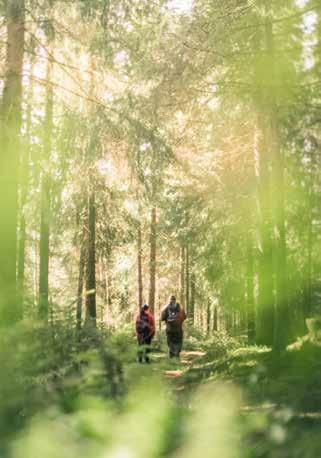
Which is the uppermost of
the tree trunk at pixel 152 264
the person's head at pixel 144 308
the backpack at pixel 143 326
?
the tree trunk at pixel 152 264

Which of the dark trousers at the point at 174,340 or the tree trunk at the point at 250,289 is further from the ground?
the tree trunk at the point at 250,289

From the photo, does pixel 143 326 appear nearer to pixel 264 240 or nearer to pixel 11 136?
pixel 264 240

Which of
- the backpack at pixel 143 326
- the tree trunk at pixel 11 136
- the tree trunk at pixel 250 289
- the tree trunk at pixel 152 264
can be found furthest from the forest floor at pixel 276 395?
the tree trunk at pixel 152 264

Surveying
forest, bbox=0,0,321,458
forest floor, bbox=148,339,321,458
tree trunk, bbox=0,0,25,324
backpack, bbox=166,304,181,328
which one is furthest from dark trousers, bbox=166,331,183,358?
tree trunk, bbox=0,0,25,324

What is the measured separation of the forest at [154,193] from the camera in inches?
105

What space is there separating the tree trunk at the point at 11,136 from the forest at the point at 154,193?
3cm

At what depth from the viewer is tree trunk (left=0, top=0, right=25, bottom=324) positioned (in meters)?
9.97

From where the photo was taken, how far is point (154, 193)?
40.7 feet

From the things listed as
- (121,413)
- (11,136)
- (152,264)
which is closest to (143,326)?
(11,136)

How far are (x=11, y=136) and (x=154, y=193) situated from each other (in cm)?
353

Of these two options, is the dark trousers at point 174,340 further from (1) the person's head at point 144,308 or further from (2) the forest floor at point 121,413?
(2) the forest floor at point 121,413

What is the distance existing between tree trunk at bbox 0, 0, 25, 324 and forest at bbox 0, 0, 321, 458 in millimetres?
27

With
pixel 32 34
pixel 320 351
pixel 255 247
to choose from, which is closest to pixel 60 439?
pixel 320 351

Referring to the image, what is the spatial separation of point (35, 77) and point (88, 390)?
8375 millimetres
